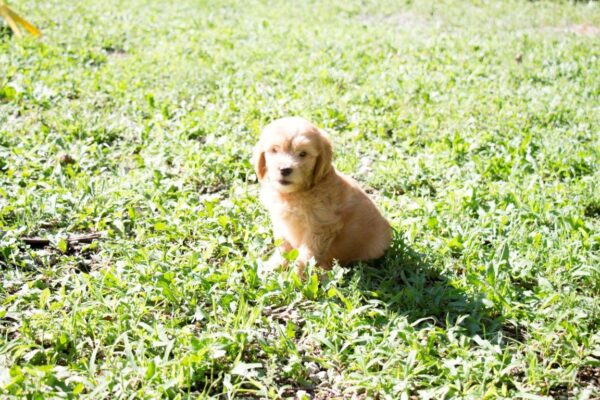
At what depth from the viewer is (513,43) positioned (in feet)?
34.0

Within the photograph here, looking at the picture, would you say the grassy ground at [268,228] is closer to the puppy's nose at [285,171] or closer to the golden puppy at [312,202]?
the golden puppy at [312,202]

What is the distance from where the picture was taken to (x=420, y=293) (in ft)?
12.3

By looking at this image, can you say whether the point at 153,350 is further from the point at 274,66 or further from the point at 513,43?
the point at 513,43

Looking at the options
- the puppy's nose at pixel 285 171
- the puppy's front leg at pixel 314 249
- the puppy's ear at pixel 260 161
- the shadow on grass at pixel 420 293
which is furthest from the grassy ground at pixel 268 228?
the puppy's nose at pixel 285 171

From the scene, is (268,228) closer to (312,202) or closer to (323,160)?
(312,202)

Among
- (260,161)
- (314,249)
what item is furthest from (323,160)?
(314,249)

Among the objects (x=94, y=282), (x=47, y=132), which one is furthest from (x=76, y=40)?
(x=94, y=282)

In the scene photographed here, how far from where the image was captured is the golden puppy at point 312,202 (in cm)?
358

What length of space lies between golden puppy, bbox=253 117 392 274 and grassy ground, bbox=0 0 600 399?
19 cm

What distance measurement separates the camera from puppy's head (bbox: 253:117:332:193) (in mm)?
3553

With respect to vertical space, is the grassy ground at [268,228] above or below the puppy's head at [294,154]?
below

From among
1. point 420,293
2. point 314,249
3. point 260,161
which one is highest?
point 260,161

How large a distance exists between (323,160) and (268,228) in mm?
1027

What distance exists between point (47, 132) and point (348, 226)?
3.65m
